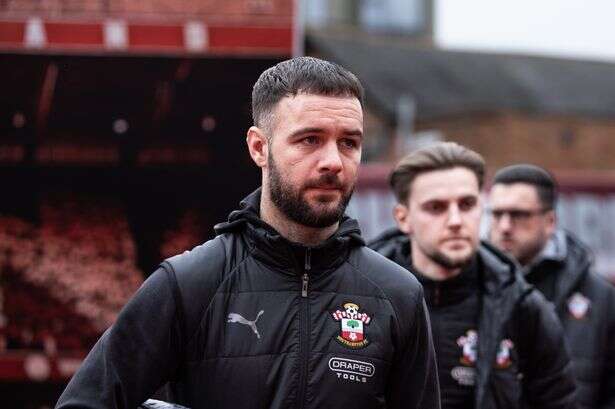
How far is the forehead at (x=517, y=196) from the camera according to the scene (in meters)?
5.29

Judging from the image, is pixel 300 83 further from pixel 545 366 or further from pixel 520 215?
pixel 520 215

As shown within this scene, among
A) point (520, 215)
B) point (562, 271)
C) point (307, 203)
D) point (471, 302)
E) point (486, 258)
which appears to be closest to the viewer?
point (307, 203)

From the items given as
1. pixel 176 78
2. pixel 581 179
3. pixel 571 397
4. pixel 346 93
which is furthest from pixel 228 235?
pixel 581 179

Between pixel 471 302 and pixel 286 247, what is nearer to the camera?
pixel 286 247

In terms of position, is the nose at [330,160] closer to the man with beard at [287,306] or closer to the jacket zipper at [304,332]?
the man with beard at [287,306]

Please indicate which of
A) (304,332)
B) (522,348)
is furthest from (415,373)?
(522,348)

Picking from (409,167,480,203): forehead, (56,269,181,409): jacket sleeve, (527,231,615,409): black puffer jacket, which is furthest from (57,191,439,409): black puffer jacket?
(527,231,615,409): black puffer jacket

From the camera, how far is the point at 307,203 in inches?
96.7

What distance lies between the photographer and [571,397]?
3891mm

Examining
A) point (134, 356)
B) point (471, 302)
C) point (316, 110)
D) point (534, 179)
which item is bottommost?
point (471, 302)

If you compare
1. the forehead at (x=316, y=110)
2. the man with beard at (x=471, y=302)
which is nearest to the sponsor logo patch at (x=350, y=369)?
the forehead at (x=316, y=110)

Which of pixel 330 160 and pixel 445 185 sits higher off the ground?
pixel 330 160

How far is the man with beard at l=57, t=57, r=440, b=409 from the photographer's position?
2365 millimetres

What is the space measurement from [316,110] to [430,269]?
1.77 meters
